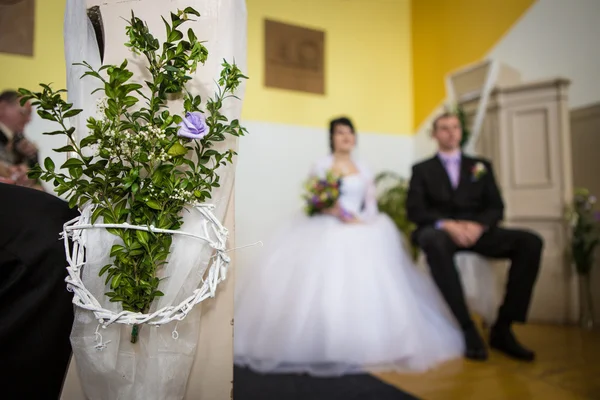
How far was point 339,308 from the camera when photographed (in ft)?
6.20

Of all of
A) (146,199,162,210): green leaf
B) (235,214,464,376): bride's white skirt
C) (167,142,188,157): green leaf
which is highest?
(167,142,188,157): green leaf

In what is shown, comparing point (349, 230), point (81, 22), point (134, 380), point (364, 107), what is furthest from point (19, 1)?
point (364, 107)

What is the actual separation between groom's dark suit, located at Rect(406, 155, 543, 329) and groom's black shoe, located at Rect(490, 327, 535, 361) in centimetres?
7

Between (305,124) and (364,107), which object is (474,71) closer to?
(364,107)

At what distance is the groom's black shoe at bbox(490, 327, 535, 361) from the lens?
1.89 metres

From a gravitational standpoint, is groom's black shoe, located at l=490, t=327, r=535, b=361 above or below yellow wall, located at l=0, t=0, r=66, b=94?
below

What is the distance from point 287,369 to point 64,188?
1.34 m

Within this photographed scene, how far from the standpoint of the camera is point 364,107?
3449 millimetres

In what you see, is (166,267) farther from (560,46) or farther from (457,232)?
(560,46)

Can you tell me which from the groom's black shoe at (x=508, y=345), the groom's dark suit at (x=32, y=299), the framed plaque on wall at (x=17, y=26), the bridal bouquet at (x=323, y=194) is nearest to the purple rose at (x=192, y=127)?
the groom's dark suit at (x=32, y=299)

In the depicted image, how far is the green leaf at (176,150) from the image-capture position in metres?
0.85

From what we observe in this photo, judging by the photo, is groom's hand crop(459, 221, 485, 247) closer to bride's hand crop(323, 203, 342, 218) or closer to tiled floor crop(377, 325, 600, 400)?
tiled floor crop(377, 325, 600, 400)

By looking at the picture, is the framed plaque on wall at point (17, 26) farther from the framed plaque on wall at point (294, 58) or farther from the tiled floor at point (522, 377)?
the tiled floor at point (522, 377)

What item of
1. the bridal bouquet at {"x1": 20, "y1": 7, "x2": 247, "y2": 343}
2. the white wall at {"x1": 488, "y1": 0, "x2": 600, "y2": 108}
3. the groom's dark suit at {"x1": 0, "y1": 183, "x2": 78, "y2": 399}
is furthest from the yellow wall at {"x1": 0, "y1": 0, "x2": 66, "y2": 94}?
the white wall at {"x1": 488, "y1": 0, "x2": 600, "y2": 108}
